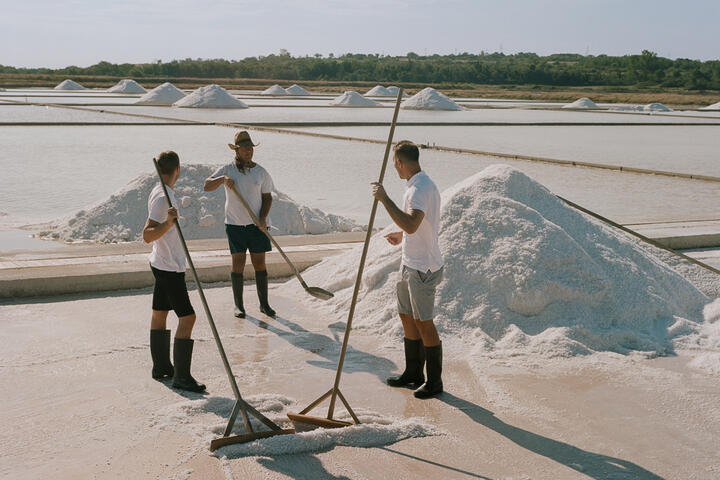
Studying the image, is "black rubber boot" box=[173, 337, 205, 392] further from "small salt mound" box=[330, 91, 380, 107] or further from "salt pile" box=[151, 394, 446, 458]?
"small salt mound" box=[330, 91, 380, 107]

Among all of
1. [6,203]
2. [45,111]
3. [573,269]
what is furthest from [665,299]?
[45,111]

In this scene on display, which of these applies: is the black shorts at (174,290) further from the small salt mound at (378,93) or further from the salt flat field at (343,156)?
the small salt mound at (378,93)

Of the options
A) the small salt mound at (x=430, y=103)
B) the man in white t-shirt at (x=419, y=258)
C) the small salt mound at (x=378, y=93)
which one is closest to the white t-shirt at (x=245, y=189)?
the man in white t-shirt at (x=419, y=258)

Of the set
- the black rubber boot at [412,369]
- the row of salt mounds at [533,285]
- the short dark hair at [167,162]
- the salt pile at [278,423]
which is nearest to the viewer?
the salt pile at [278,423]

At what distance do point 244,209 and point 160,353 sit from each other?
130cm

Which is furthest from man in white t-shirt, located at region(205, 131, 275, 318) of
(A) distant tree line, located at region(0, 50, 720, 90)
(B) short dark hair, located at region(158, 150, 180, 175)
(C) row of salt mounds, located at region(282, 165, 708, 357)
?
(A) distant tree line, located at region(0, 50, 720, 90)

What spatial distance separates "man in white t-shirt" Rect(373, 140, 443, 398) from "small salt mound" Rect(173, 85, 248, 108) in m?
28.3

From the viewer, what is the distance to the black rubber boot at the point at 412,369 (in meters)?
3.81

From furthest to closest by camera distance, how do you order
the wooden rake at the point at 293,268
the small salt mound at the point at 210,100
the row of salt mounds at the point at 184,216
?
the small salt mound at the point at 210,100, the row of salt mounds at the point at 184,216, the wooden rake at the point at 293,268

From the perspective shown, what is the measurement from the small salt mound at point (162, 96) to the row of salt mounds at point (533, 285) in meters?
30.1

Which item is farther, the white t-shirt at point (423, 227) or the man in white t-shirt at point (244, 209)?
the man in white t-shirt at point (244, 209)

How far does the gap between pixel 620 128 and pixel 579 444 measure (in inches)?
963

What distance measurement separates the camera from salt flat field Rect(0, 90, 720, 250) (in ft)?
34.4

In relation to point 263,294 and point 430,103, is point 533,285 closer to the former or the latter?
point 263,294
